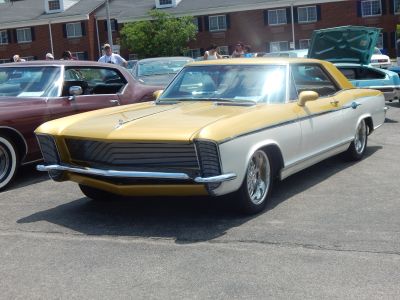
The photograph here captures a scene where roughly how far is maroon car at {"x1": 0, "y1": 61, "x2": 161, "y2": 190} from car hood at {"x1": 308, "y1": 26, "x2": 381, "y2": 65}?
5.65 meters

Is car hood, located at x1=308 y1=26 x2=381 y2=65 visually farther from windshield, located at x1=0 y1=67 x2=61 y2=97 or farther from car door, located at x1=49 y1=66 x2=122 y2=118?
windshield, located at x1=0 y1=67 x2=61 y2=97

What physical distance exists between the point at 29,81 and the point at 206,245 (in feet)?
13.9

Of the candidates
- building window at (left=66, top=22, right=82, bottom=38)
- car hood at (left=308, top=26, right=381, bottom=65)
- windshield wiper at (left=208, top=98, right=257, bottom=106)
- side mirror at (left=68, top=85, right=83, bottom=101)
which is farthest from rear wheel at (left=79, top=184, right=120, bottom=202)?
building window at (left=66, top=22, right=82, bottom=38)

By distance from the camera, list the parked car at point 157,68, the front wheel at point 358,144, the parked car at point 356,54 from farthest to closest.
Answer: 1. the parked car at point 157,68
2. the parked car at point 356,54
3. the front wheel at point 358,144

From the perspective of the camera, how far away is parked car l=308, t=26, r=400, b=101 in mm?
11906

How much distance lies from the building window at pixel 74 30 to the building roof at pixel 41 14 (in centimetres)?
57

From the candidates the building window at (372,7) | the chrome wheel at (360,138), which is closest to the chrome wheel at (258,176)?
the chrome wheel at (360,138)

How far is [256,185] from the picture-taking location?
5523mm

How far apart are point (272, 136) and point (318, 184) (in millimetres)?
1340

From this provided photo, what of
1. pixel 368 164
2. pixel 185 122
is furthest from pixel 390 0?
pixel 185 122

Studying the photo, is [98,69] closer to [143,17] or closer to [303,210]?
[303,210]

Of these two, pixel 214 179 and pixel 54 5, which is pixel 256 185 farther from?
pixel 54 5

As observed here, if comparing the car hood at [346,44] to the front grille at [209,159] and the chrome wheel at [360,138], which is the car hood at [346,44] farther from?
the front grille at [209,159]

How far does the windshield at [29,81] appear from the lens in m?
7.70
